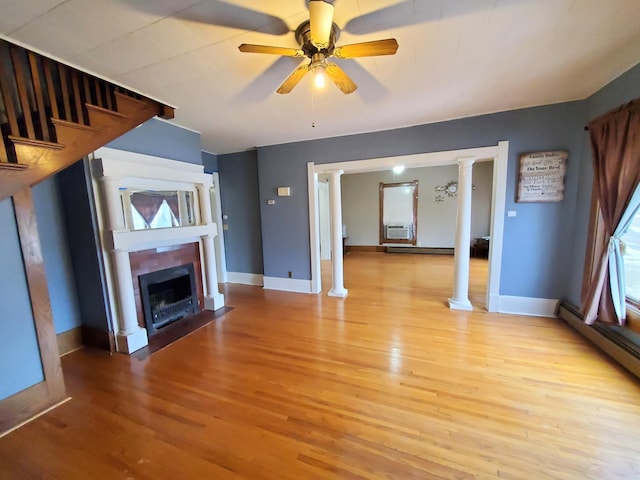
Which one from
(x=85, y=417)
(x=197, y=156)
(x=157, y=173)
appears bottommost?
(x=85, y=417)

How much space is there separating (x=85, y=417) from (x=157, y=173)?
2.24 m

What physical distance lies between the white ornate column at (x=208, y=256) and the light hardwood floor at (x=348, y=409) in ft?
2.14

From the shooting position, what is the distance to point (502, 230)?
122 inches

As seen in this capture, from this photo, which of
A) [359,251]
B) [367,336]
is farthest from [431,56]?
[359,251]

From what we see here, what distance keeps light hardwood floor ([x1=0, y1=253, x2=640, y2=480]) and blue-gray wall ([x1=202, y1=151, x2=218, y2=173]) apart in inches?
115

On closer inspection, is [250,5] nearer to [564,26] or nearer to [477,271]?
[564,26]

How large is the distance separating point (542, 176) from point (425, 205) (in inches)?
166

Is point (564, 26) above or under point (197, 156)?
above

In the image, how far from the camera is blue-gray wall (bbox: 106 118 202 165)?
2.60 meters

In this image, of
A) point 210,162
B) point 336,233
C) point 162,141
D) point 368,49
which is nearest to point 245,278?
point 336,233

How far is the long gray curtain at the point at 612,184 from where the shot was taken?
199 centimetres

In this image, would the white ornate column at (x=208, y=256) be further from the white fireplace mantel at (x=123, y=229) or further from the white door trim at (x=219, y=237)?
the white door trim at (x=219, y=237)

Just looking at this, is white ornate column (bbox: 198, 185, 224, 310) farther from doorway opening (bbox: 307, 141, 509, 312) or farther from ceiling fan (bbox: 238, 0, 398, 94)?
ceiling fan (bbox: 238, 0, 398, 94)

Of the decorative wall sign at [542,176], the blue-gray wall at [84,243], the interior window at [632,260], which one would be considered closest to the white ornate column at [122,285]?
the blue-gray wall at [84,243]
